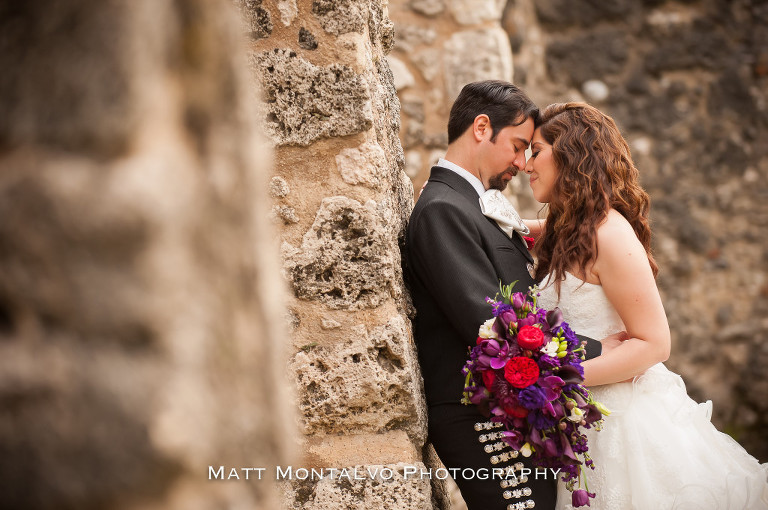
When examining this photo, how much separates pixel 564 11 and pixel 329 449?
14.7 ft

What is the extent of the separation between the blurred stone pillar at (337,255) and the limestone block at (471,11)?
231 cm

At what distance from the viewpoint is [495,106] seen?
9.64 feet

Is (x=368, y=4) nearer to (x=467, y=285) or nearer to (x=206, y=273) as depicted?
(x=467, y=285)

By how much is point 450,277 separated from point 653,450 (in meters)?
0.96

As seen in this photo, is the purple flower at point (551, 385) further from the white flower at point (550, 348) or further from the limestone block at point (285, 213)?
the limestone block at point (285, 213)

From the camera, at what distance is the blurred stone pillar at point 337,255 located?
223 cm

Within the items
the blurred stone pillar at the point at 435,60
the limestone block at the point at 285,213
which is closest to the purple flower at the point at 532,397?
the limestone block at the point at 285,213

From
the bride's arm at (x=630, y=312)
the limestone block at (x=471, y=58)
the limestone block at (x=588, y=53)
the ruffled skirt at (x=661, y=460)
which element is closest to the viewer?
the ruffled skirt at (x=661, y=460)

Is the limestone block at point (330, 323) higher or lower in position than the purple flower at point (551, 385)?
higher

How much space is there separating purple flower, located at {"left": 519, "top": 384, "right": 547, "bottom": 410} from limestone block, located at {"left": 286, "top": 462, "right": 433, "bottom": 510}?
1.41 feet

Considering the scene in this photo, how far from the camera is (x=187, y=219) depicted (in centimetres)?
62

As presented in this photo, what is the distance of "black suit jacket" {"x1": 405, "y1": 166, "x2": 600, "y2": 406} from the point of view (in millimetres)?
2402

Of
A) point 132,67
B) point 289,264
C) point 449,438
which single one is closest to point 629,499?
point 449,438

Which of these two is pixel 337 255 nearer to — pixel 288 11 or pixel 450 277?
pixel 450 277
